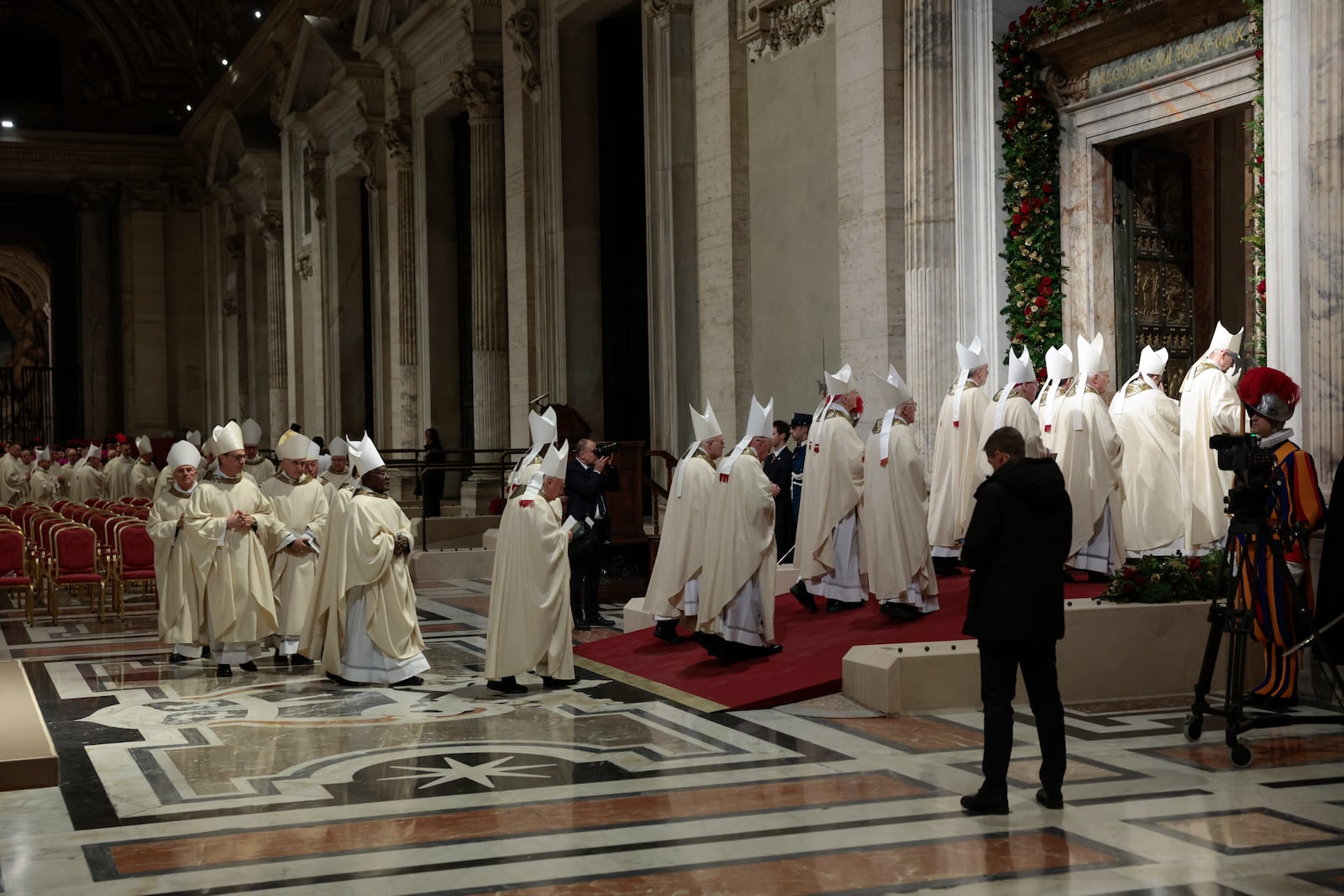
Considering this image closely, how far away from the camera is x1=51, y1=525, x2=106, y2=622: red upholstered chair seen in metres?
14.1

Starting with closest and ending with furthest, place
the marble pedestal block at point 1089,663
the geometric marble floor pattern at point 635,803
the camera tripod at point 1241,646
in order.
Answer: the geometric marble floor pattern at point 635,803 → the camera tripod at point 1241,646 → the marble pedestal block at point 1089,663

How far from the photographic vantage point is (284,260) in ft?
105

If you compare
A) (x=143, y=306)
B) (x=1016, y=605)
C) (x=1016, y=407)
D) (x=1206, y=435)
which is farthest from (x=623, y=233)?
(x=143, y=306)

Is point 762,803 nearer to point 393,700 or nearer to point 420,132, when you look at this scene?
point 393,700

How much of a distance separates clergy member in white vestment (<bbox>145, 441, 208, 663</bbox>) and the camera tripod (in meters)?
6.87

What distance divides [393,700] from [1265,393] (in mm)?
5320

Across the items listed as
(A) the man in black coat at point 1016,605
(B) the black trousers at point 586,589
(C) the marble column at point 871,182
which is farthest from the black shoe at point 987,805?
(C) the marble column at point 871,182

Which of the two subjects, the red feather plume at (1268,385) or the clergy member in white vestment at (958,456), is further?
the clergy member in white vestment at (958,456)

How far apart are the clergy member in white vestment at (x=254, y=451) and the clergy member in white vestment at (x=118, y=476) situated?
2555 millimetres

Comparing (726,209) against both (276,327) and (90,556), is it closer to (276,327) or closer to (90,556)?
(90,556)

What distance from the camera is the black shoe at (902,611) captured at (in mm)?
10125

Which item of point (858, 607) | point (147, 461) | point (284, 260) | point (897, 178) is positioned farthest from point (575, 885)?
point (284, 260)

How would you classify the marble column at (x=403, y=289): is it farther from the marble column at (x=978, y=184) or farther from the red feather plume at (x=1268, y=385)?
the red feather plume at (x=1268, y=385)

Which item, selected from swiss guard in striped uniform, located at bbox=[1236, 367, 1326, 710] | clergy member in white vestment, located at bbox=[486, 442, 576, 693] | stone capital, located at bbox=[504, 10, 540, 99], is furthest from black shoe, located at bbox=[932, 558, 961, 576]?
stone capital, located at bbox=[504, 10, 540, 99]
